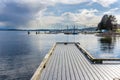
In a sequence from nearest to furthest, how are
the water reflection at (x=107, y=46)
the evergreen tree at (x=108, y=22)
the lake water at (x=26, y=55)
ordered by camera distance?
the lake water at (x=26, y=55) → the water reflection at (x=107, y=46) → the evergreen tree at (x=108, y=22)

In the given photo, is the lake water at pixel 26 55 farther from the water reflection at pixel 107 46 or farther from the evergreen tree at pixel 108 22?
the evergreen tree at pixel 108 22

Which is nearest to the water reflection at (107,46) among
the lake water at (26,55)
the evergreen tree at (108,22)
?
the lake water at (26,55)

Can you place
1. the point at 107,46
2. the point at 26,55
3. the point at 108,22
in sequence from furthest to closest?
the point at 108,22 → the point at 107,46 → the point at 26,55

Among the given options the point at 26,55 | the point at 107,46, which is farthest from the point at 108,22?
the point at 26,55

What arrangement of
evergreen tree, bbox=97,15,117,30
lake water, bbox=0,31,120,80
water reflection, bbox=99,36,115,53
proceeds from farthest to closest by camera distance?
evergreen tree, bbox=97,15,117,30
water reflection, bbox=99,36,115,53
lake water, bbox=0,31,120,80

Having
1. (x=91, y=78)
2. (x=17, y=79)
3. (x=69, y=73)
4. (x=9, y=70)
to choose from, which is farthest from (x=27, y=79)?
(x=91, y=78)

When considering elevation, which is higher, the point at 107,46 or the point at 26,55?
the point at 26,55

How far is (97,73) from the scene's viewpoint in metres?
13.4

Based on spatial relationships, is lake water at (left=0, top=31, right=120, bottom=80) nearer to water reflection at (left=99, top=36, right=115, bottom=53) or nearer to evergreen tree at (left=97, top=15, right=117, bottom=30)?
water reflection at (left=99, top=36, right=115, bottom=53)

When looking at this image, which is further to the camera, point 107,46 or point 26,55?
point 107,46

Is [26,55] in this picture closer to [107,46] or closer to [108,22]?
[107,46]

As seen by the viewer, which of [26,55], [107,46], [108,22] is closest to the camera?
[26,55]

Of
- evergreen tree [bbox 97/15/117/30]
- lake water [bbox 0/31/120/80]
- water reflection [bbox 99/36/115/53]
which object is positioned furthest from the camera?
evergreen tree [bbox 97/15/117/30]

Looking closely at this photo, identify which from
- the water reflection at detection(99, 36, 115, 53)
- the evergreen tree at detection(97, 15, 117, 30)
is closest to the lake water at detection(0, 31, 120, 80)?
the water reflection at detection(99, 36, 115, 53)
